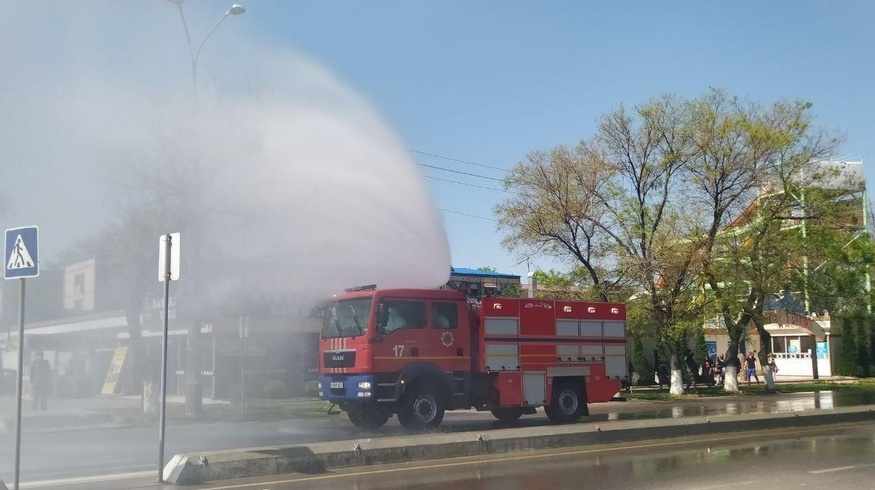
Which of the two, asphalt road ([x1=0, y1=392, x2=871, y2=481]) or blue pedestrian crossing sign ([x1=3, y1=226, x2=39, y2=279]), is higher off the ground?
blue pedestrian crossing sign ([x1=3, y1=226, x2=39, y2=279])

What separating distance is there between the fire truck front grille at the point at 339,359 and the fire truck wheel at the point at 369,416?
3.50 feet

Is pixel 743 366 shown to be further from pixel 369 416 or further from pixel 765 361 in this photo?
pixel 369 416

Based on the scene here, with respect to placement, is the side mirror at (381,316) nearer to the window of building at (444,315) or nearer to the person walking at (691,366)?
the window of building at (444,315)

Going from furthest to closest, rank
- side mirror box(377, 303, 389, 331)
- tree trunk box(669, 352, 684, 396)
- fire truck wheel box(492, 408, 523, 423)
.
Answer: tree trunk box(669, 352, 684, 396), fire truck wheel box(492, 408, 523, 423), side mirror box(377, 303, 389, 331)

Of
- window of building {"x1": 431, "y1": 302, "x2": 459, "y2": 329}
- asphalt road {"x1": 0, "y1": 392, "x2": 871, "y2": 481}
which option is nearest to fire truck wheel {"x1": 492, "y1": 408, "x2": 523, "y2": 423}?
asphalt road {"x1": 0, "y1": 392, "x2": 871, "y2": 481}

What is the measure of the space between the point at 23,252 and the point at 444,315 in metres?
9.81

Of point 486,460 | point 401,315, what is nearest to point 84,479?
point 486,460

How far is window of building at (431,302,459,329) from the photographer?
18797 mm

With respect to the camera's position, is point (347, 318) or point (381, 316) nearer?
point (381, 316)

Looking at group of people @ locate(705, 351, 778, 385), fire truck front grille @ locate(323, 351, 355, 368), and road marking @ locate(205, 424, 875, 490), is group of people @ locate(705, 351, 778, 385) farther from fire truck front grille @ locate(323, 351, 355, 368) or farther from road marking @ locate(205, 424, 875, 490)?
fire truck front grille @ locate(323, 351, 355, 368)

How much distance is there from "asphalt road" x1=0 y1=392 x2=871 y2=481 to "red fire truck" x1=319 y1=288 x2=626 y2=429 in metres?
0.84

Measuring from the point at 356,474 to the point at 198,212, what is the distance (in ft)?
31.8

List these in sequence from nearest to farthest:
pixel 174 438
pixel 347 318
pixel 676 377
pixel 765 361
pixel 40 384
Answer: pixel 174 438
pixel 347 318
pixel 40 384
pixel 676 377
pixel 765 361

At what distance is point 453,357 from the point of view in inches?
744
